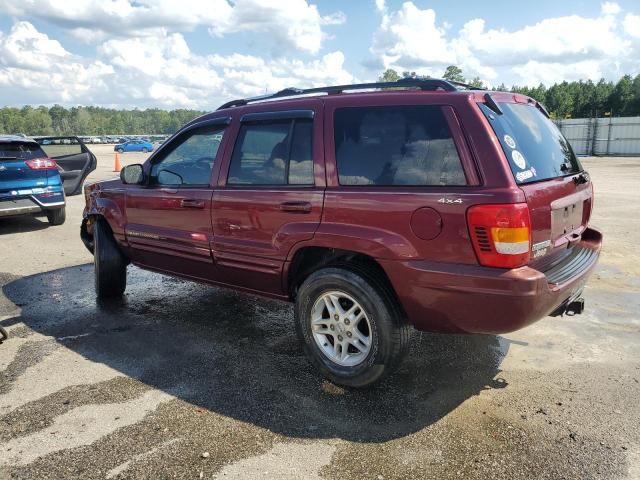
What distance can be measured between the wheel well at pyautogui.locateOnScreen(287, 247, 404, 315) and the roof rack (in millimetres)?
1136

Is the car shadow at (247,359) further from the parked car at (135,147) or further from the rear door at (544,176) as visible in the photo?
the parked car at (135,147)

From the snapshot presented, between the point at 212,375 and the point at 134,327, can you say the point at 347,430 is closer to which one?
the point at 212,375

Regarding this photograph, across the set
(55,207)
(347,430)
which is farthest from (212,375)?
(55,207)

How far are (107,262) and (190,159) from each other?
1.51 m

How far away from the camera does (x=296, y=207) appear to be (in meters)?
3.55

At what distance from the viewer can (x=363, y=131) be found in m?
3.36

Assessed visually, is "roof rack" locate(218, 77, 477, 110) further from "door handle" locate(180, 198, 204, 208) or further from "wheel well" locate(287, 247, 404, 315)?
"wheel well" locate(287, 247, 404, 315)

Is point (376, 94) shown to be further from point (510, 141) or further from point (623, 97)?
point (623, 97)

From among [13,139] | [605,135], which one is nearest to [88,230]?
[13,139]

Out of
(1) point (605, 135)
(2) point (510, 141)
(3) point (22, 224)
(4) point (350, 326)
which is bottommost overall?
(3) point (22, 224)

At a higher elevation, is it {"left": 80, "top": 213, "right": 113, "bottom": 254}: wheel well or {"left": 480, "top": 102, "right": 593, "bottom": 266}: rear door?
{"left": 480, "top": 102, "right": 593, "bottom": 266}: rear door

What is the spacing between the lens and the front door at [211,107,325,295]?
3.54 meters

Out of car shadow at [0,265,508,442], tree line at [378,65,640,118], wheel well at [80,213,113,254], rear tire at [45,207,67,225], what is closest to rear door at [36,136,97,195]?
rear tire at [45,207,67,225]

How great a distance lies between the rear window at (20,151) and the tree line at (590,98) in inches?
1920
